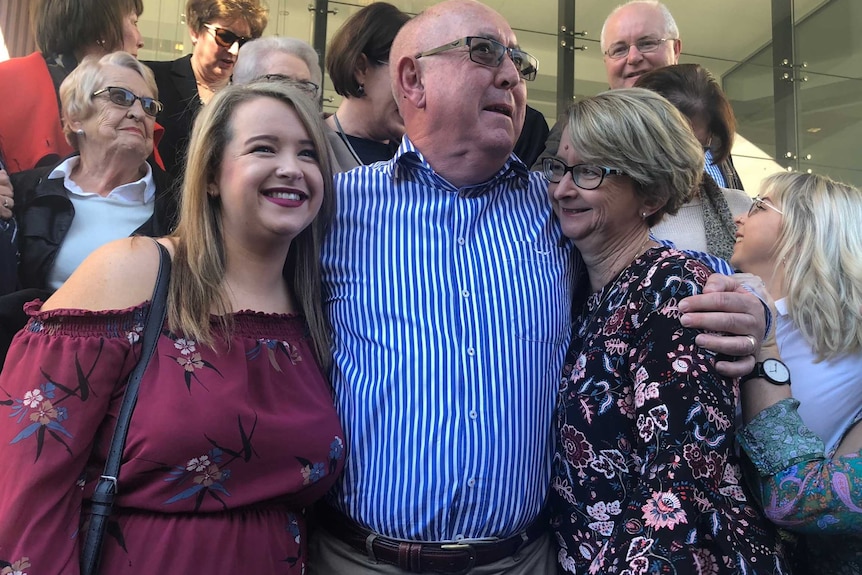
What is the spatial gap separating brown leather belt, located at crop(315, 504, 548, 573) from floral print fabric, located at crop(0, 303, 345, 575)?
19 centimetres

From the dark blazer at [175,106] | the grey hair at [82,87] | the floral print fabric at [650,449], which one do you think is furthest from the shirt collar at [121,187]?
the floral print fabric at [650,449]

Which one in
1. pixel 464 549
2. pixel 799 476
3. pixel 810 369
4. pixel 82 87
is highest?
pixel 82 87

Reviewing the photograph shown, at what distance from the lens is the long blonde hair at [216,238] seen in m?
1.76

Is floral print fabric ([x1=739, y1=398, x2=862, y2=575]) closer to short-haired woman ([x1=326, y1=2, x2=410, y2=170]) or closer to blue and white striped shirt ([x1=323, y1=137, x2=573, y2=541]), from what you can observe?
blue and white striped shirt ([x1=323, y1=137, x2=573, y2=541])

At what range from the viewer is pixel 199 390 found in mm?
1658

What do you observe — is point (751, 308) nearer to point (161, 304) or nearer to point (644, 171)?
point (644, 171)

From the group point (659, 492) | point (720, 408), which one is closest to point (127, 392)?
point (659, 492)

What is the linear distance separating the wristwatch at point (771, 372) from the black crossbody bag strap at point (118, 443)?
4.85 feet

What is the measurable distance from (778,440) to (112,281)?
1640 millimetres

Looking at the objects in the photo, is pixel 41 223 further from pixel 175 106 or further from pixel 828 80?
pixel 828 80

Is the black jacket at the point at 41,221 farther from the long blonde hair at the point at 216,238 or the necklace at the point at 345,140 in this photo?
the necklace at the point at 345,140

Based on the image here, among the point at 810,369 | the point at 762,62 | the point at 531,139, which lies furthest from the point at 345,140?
the point at 762,62

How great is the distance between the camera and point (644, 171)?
2.00m

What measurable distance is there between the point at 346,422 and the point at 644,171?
1.04 metres
